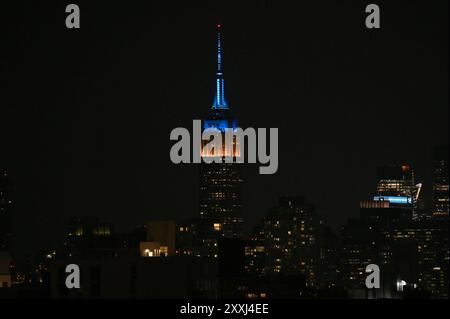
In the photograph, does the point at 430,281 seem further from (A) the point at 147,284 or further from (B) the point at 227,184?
(A) the point at 147,284

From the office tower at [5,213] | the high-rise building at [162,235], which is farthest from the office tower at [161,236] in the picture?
the office tower at [5,213]

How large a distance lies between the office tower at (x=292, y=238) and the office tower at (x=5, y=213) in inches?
930

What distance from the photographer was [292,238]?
117500mm

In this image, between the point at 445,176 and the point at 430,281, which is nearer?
the point at 430,281

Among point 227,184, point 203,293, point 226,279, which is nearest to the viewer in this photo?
point 203,293

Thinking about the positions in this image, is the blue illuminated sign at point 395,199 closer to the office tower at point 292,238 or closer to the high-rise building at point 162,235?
the office tower at point 292,238

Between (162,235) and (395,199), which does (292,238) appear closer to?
(395,199)

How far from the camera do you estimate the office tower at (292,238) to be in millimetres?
110562

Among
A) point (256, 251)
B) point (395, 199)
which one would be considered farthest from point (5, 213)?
point (395, 199)

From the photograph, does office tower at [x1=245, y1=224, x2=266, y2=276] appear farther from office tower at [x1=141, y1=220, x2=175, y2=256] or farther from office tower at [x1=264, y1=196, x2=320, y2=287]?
office tower at [x1=141, y1=220, x2=175, y2=256]

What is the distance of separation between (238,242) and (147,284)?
32145mm

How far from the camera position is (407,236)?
122812mm
